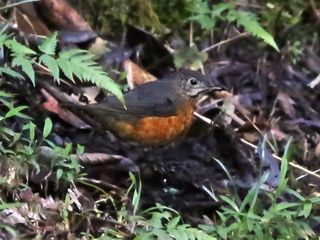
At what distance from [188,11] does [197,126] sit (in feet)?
4.22

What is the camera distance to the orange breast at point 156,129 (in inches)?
209

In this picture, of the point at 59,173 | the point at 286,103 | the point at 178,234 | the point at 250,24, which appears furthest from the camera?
the point at 286,103

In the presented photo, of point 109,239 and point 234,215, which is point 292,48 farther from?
point 109,239

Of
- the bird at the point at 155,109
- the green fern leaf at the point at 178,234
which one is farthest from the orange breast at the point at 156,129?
the green fern leaf at the point at 178,234

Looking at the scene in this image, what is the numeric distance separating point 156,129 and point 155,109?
13cm

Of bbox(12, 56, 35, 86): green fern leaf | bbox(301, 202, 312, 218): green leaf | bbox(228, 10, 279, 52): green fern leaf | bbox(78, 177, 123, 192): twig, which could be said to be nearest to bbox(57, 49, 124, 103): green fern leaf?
bbox(12, 56, 35, 86): green fern leaf

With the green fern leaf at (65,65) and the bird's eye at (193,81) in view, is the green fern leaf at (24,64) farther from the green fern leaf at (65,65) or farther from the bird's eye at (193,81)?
the bird's eye at (193,81)

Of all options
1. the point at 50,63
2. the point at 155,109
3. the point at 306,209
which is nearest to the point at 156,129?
the point at 155,109

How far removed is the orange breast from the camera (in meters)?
5.30

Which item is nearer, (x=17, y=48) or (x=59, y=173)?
(x=59, y=173)

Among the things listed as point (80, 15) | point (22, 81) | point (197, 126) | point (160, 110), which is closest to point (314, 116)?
point (197, 126)

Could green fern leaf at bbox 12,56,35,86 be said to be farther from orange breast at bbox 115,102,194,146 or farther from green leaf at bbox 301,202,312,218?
green leaf at bbox 301,202,312,218

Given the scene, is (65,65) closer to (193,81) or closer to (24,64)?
(24,64)

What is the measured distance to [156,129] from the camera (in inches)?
212
